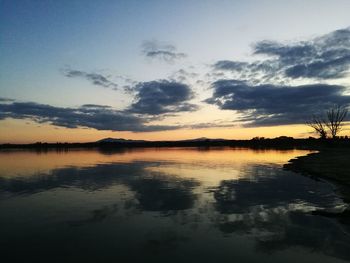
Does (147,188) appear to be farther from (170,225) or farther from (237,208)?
(170,225)

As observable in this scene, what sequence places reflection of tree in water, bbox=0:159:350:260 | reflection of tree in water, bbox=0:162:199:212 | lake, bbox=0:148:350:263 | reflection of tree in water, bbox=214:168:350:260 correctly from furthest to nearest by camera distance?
1. reflection of tree in water, bbox=0:162:199:212
2. reflection of tree in water, bbox=0:159:350:260
3. reflection of tree in water, bbox=214:168:350:260
4. lake, bbox=0:148:350:263

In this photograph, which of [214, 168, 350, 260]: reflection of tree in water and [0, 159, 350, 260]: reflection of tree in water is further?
[0, 159, 350, 260]: reflection of tree in water

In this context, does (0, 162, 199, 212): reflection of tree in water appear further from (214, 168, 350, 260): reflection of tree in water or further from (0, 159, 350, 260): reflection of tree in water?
(214, 168, 350, 260): reflection of tree in water

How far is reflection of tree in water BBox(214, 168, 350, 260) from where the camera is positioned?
1432cm

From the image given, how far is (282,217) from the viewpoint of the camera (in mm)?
18906

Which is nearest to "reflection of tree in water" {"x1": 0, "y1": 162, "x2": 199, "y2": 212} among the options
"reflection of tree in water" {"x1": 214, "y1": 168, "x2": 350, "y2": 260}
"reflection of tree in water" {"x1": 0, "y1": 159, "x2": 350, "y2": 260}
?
"reflection of tree in water" {"x1": 0, "y1": 159, "x2": 350, "y2": 260}

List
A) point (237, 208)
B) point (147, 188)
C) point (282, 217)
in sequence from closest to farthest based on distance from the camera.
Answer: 1. point (282, 217)
2. point (237, 208)
3. point (147, 188)

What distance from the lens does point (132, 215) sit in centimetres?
1938

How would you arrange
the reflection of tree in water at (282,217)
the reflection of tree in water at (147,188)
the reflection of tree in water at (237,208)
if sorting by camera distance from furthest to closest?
the reflection of tree in water at (147,188)
the reflection of tree in water at (237,208)
the reflection of tree in water at (282,217)

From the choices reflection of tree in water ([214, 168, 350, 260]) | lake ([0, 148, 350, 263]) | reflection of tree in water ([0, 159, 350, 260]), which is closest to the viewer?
lake ([0, 148, 350, 263])

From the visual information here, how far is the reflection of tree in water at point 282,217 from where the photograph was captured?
14.3 metres

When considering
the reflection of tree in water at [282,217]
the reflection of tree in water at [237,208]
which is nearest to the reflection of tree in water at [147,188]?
the reflection of tree in water at [237,208]

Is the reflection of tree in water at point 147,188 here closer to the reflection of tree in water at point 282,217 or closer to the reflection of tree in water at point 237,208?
the reflection of tree in water at point 237,208

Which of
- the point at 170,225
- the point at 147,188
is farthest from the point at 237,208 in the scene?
the point at 147,188
